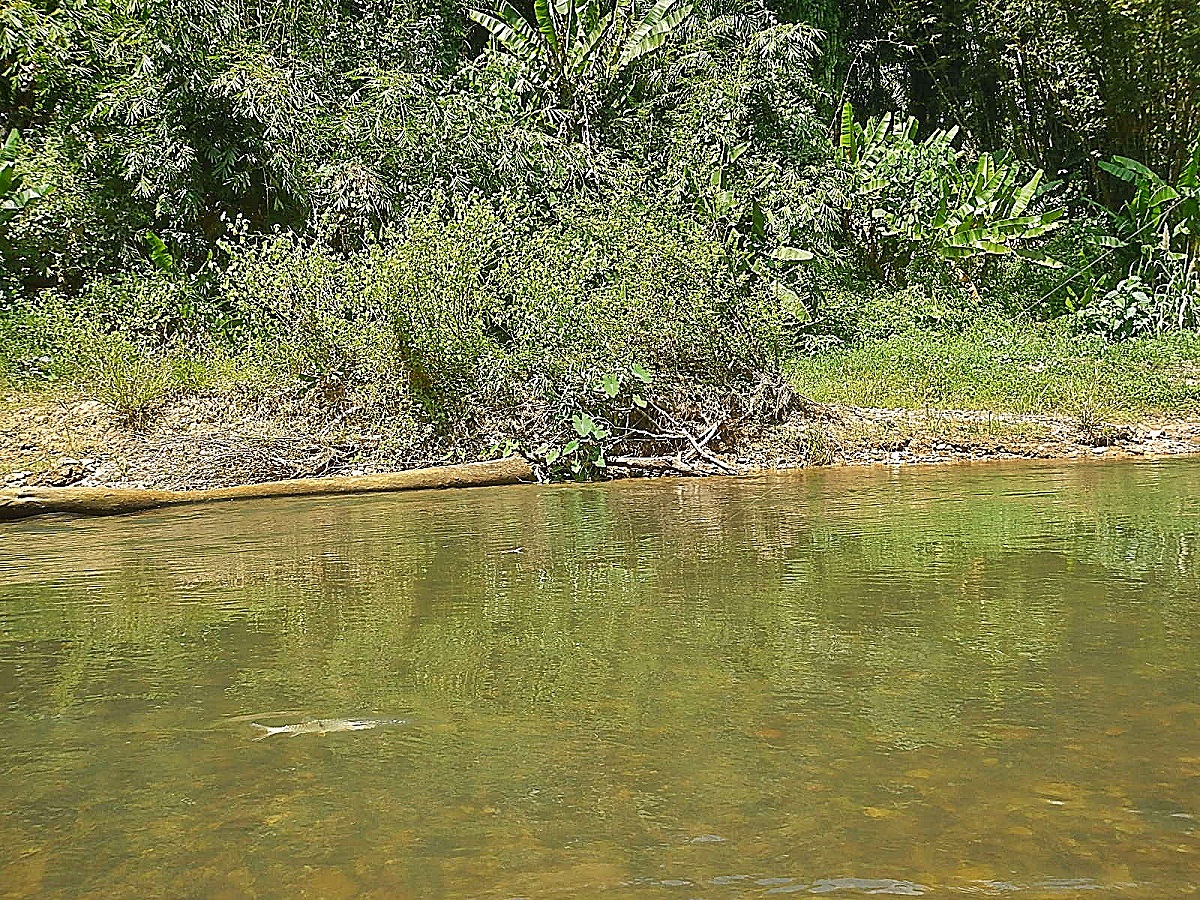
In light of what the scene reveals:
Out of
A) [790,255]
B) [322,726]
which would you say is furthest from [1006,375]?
[322,726]

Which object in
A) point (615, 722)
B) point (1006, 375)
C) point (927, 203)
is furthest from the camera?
point (927, 203)

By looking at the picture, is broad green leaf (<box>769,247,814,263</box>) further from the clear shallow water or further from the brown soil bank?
the clear shallow water

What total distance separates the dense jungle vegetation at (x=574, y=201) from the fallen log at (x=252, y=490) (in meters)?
0.67

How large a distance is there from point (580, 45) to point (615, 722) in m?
14.2

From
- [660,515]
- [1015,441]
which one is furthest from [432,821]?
[1015,441]

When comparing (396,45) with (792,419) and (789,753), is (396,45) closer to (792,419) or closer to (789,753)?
(792,419)

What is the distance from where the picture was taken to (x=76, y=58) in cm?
1443

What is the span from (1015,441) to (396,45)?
1007 centimetres

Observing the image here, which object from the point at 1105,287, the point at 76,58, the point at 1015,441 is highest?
the point at 76,58

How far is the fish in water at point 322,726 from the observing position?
269 cm

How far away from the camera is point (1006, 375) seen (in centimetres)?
1253

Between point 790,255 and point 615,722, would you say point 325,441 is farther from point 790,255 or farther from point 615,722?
point 790,255

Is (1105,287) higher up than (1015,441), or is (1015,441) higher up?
(1105,287)

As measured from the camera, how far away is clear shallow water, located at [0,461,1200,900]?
1.95 meters
